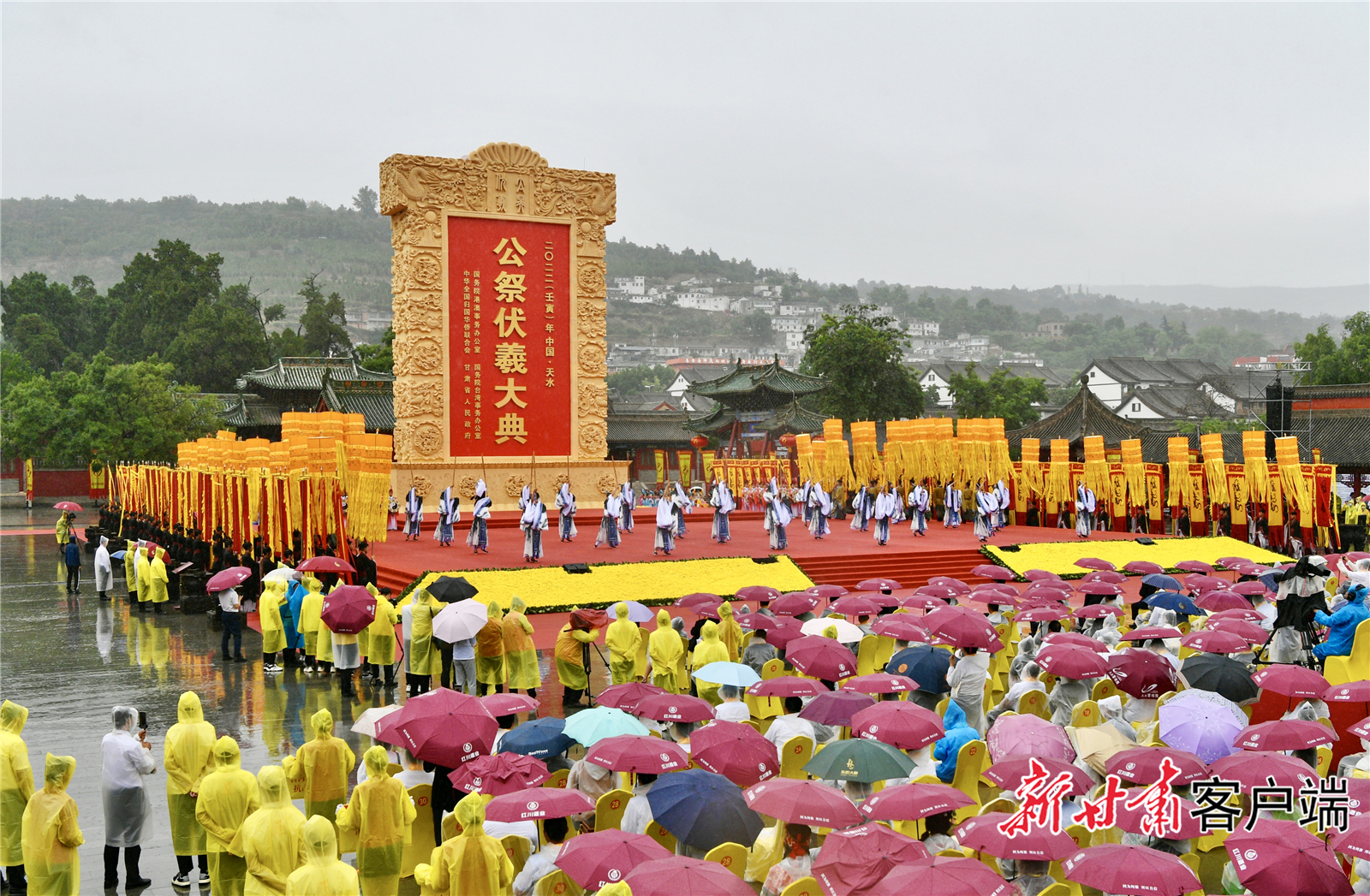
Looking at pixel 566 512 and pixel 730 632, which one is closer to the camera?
pixel 730 632

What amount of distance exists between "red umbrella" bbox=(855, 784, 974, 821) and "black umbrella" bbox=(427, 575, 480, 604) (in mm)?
7583

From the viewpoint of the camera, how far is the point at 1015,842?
4.89m

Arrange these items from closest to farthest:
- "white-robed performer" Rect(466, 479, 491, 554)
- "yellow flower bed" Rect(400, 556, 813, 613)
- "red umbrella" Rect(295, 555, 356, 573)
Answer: "red umbrella" Rect(295, 555, 356, 573), "yellow flower bed" Rect(400, 556, 813, 613), "white-robed performer" Rect(466, 479, 491, 554)

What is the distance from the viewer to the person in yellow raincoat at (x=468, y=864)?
493 cm

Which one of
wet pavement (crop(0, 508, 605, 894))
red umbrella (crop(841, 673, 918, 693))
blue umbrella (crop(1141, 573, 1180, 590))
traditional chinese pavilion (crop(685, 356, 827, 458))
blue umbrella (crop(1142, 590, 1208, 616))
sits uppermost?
traditional chinese pavilion (crop(685, 356, 827, 458))

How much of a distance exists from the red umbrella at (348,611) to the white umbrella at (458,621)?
1.18 m

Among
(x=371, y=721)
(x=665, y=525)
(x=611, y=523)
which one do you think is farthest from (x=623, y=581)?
(x=371, y=721)

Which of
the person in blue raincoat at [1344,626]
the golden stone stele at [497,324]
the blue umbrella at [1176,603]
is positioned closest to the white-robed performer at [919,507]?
the golden stone stele at [497,324]

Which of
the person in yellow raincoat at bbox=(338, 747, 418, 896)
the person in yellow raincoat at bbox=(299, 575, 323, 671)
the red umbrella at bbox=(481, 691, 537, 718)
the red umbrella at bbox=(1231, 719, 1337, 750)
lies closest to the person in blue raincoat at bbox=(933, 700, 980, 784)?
the red umbrella at bbox=(1231, 719, 1337, 750)

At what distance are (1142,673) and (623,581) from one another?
10.6m

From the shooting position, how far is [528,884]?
530 centimetres

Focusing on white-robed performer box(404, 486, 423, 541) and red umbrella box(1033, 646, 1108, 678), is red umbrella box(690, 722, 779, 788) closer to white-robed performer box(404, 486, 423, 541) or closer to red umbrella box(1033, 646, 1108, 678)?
red umbrella box(1033, 646, 1108, 678)

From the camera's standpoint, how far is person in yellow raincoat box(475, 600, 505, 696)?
11172mm

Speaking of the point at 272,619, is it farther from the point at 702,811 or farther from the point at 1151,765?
the point at 1151,765
